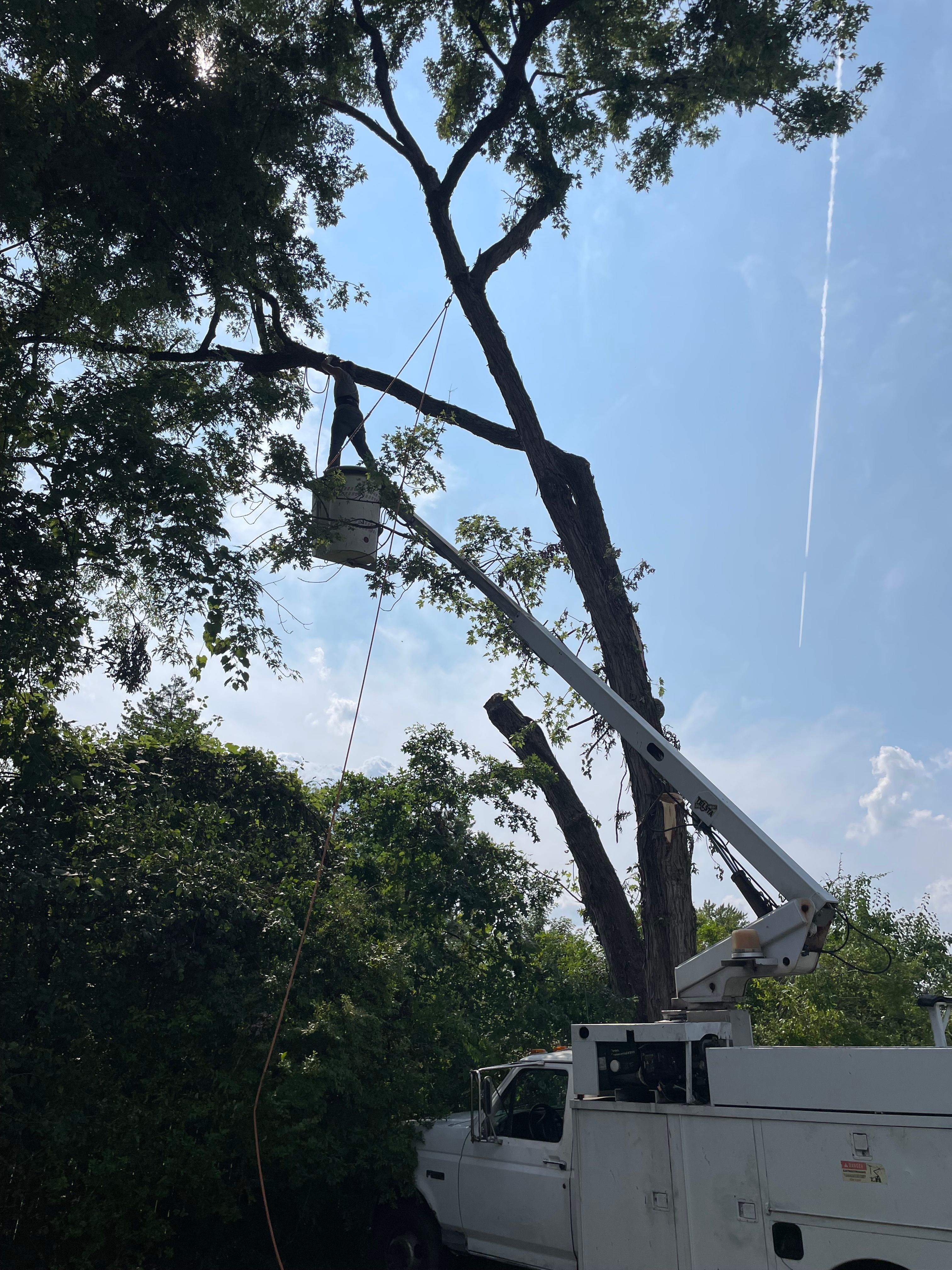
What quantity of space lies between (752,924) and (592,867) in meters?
6.92

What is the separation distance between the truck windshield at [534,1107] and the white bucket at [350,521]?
593cm

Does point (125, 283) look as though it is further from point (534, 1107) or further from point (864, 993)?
point (864, 993)

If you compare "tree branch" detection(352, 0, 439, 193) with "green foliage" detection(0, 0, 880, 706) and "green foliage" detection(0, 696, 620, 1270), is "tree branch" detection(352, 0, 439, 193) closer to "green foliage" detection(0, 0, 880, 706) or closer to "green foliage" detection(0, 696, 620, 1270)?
"green foliage" detection(0, 0, 880, 706)

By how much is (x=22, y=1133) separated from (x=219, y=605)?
16.4 ft

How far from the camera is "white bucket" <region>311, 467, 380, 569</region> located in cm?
1034

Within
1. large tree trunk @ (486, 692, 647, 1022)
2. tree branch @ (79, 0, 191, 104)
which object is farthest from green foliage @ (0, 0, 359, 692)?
large tree trunk @ (486, 692, 647, 1022)

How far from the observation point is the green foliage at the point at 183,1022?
7031 mm

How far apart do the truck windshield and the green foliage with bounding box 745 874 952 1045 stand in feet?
12.8

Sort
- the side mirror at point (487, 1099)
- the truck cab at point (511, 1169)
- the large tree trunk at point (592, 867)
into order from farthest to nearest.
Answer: the large tree trunk at point (592, 867) → the side mirror at point (487, 1099) → the truck cab at point (511, 1169)

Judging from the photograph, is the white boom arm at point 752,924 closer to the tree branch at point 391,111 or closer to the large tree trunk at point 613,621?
the large tree trunk at point 613,621

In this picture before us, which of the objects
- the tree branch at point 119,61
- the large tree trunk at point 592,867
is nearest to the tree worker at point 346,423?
the tree branch at point 119,61

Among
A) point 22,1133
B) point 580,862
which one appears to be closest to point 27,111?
point 22,1133

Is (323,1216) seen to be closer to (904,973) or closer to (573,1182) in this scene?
(573,1182)

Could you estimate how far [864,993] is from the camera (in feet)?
39.0
